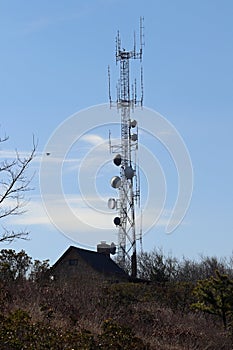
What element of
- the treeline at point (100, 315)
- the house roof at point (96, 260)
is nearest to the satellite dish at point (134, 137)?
the house roof at point (96, 260)

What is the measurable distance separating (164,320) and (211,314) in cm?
281

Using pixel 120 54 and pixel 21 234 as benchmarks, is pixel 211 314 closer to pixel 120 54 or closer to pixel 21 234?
pixel 21 234

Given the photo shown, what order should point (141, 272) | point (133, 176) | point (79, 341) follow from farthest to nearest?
point (141, 272)
point (133, 176)
point (79, 341)

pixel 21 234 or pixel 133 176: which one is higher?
pixel 133 176

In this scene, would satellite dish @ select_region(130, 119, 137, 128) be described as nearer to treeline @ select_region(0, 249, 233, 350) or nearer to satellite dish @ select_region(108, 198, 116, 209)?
satellite dish @ select_region(108, 198, 116, 209)

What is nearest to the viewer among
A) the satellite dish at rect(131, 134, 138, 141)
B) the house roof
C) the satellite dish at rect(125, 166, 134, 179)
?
the satellite dish at rect(125, 166, 134, 179)

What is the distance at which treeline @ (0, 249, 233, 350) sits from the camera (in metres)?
11.5

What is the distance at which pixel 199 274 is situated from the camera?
54.2 meters

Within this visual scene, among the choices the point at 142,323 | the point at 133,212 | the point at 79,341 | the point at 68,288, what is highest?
the point at 133,212

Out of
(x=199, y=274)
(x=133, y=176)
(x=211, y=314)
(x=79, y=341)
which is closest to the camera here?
(x=79, y=341)

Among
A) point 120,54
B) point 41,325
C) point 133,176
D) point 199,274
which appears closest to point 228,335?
point 41,325

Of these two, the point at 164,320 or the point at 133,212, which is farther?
the point at 133,212

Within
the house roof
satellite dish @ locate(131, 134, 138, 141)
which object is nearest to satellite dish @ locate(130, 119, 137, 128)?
satellite dish @ locate(131, 134, 138, 141)

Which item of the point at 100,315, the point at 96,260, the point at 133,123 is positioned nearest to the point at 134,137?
the point at 133,123
